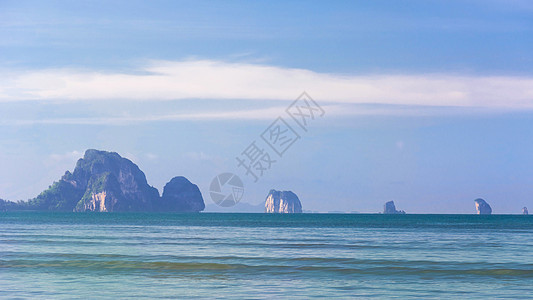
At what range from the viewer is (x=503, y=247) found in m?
56.2

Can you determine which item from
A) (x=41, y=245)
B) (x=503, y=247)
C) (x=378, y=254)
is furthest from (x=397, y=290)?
(x=41, y=245)

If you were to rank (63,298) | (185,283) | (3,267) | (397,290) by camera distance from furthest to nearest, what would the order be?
(3,267) → (185,283) → (397,290) → (63,298)

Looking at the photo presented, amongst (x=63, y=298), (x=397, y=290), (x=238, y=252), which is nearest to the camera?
(x=63, y=298)

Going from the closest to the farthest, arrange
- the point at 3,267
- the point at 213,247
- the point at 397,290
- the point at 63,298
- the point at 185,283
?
the point at 63,298
the point at 397,290
the point at 185,283
the point at 3,267
the point at 213,247

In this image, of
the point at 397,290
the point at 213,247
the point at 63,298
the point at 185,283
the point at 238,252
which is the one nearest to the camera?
the point at 63,298

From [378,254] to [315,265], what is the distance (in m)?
9.79

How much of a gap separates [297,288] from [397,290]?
437 centimetres

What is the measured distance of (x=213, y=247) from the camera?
54.0 meters

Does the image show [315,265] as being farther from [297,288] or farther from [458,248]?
[458,248]

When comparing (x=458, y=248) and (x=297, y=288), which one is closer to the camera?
(x=297, y=288)

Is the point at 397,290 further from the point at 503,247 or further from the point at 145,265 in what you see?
the point at 503,247

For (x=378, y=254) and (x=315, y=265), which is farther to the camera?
(x=378, y=254)

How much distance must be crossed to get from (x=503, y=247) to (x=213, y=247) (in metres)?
24.3

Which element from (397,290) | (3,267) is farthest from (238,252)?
(397,290)
